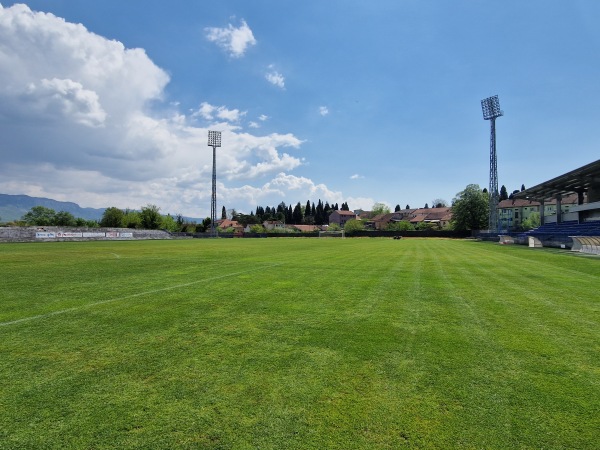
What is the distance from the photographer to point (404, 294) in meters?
9.70

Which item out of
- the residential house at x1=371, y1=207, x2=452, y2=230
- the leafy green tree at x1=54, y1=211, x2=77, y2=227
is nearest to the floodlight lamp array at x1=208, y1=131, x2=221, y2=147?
the leafy green tree at x1=54, y1=211, x2=77, y2=227

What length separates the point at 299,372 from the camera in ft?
14.5

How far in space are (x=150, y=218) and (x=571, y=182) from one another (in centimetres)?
10921

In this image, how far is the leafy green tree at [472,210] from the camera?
8781 cm

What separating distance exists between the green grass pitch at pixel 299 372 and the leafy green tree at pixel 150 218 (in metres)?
110

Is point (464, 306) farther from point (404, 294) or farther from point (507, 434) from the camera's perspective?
point (507, 434)

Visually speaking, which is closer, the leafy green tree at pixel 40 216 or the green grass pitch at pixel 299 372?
the green grass pitch at pixel 299 372

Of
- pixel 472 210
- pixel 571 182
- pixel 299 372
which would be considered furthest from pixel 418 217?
pixel 299 372

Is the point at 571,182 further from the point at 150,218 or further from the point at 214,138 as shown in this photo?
the point at 150,218

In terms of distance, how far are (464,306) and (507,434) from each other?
18.1ft

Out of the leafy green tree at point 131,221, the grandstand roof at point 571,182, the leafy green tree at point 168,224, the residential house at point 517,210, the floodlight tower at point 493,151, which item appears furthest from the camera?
the residential house at point 517,210

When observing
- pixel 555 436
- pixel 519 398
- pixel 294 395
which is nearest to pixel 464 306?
pixel 519 398

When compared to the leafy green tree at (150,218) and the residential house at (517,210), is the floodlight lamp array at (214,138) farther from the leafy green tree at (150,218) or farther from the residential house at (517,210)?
the residential house at (517,210)

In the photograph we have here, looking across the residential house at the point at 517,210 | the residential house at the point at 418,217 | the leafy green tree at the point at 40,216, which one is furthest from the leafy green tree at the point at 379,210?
the leafy green tree at the point at 40,216
